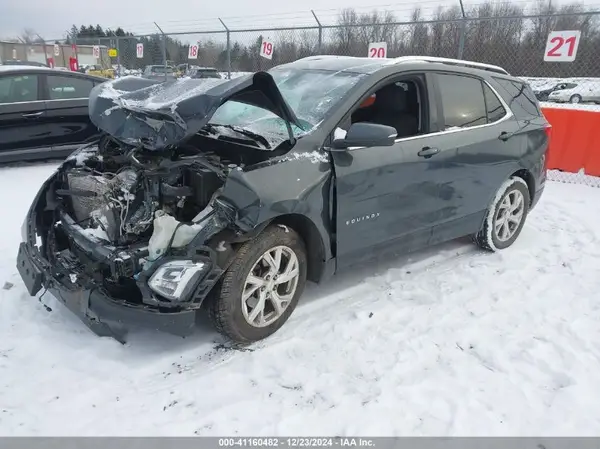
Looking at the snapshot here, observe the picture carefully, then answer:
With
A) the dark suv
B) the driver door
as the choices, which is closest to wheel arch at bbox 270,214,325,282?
the dark suv

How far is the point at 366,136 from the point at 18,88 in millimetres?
5908

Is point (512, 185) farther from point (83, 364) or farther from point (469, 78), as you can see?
point (83, 364)

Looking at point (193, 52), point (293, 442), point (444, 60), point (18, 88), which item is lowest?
point (293, 442)

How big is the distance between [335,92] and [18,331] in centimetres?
270

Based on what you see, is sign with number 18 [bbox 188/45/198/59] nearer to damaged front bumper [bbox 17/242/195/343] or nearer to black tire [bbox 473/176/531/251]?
black tire [bbox 473/176/531/251]

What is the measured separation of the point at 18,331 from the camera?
3.18 m

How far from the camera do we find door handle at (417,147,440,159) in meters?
3.75

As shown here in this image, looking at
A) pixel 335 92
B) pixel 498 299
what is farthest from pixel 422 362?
pixel 335 92

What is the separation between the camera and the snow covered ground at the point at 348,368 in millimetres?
2502

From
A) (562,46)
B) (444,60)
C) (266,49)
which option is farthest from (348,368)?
(266,49)

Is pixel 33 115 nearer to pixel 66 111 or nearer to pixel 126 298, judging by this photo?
pixel 66 111

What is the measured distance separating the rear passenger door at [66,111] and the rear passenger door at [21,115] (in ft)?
0.39

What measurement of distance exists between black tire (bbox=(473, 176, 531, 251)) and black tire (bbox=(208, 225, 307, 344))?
2.36m

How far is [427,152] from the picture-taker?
3.78 meters
